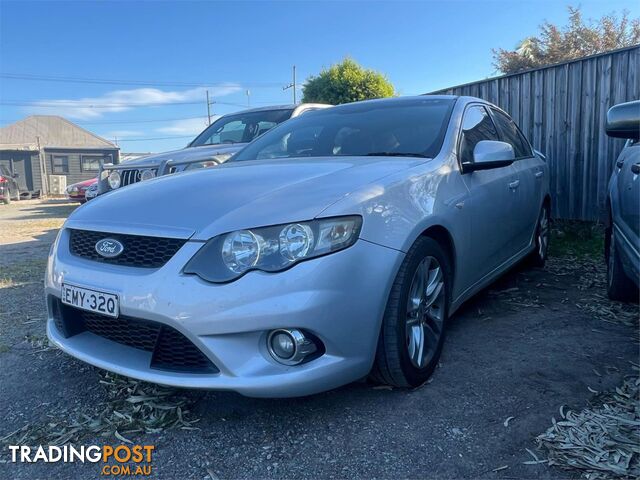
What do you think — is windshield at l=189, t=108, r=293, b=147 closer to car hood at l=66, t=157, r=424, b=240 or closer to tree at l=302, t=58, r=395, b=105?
car hood at l=66, t=157, r=424, b=240

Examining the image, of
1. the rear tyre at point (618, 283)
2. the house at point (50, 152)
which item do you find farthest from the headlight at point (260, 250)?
the house at point (50, 152)

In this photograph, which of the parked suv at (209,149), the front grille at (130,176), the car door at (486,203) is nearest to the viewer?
the car door at (486,203)

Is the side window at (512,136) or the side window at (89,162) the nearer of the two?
the side window at (512,136)

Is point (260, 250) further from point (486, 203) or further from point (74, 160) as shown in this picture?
point (74, 160)

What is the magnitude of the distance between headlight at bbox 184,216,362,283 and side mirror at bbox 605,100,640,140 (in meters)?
1.68

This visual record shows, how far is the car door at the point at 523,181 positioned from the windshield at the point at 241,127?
292 centimetres

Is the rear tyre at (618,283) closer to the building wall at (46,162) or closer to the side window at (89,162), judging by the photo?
the building wall at (46,162)

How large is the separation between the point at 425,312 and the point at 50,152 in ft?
109

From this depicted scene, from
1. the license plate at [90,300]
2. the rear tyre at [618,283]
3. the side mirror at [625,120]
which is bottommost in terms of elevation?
the rear tyre at [618,283]

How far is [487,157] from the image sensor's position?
9.63 feet

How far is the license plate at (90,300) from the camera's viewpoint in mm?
2072

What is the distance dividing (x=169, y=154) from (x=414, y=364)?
4419 mm

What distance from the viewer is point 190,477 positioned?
1.86 m

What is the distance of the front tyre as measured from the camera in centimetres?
221
